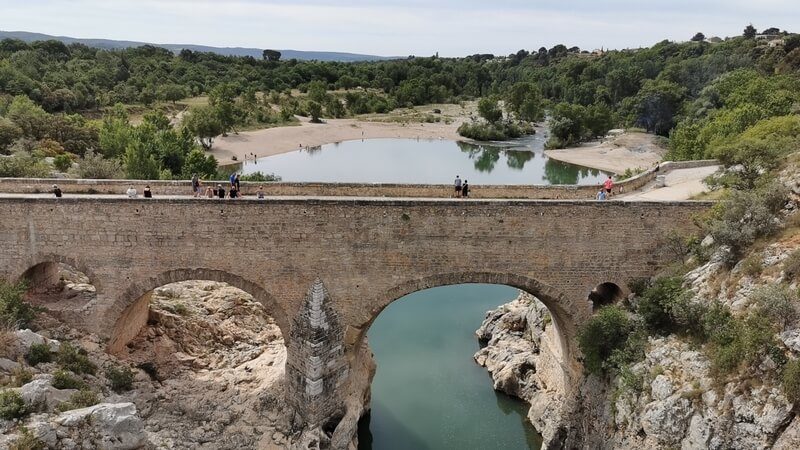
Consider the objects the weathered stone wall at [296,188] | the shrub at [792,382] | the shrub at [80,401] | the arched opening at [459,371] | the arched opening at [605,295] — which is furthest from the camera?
the arched opening at [459,371]

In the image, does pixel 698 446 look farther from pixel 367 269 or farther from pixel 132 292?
pixel 132 292

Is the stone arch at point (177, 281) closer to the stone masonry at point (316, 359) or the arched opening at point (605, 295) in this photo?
the stone masonry at point (316, 359)

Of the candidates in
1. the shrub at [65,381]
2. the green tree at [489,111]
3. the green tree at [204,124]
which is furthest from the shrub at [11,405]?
the green tree at [489,111]

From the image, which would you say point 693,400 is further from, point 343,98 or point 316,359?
point 343,98

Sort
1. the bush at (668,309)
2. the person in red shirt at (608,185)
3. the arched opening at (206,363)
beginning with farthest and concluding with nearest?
the person in red shirt at (608,185) → the arched opening at (206,363) → the bush at (668,309)

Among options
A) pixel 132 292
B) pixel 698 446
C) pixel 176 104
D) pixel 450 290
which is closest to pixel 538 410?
pixel 698 446

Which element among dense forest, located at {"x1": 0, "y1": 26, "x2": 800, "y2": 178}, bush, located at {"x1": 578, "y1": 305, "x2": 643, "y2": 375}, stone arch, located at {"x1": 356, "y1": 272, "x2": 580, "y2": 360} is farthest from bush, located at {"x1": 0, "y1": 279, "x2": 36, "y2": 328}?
bush, located at {"x1": 578, "y1": 305, "x2": 643, "y2": 375}

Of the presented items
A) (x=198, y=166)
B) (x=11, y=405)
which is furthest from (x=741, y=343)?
(x=198, y=166)
